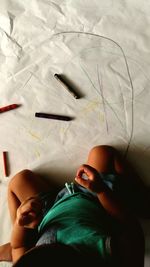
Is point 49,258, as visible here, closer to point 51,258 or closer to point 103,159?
point 51,258

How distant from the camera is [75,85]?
774mm

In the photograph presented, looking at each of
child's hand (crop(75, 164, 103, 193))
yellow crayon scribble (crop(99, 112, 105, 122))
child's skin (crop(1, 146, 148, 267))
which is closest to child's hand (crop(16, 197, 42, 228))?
child's skin (crop(1, 146, 148, 267))

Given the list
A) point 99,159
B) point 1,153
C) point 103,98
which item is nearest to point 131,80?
point 103,98

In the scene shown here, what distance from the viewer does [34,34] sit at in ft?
2.74

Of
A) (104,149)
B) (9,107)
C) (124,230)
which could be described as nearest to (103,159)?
(104,149)

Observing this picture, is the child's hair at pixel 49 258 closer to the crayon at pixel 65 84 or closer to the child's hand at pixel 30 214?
the child's hand at pixel 30 214

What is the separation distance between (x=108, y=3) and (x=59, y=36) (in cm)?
12

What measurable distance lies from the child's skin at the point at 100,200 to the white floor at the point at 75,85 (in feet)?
0.08

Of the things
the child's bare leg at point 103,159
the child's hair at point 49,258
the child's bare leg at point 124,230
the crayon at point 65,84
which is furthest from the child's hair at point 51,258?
the crayon at point 65,84

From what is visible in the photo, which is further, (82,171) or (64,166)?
(64,166)

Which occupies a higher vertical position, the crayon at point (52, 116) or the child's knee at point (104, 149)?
the child's knee at point (104, 149)

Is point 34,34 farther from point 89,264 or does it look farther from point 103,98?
point 89,264

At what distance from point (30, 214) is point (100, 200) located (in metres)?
0.12

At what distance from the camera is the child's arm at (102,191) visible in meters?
0.60
